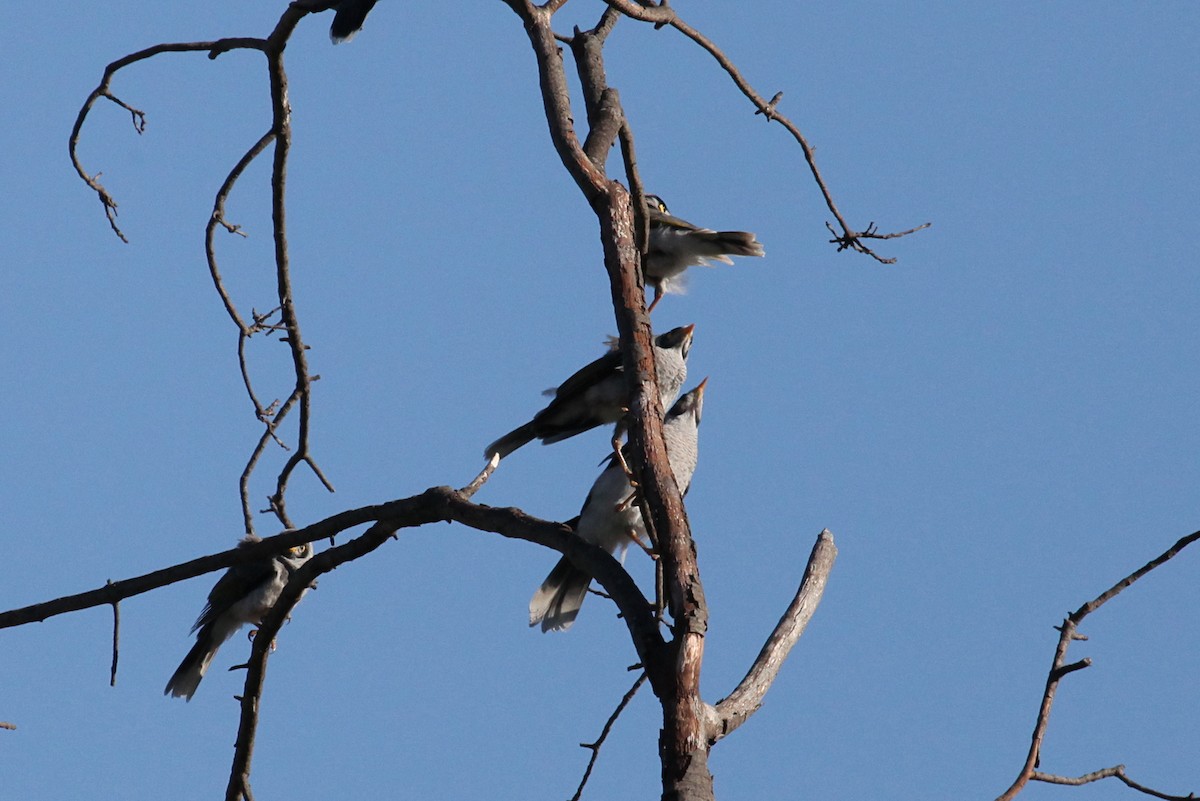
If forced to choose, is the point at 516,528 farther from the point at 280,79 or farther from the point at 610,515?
the point at 280,79

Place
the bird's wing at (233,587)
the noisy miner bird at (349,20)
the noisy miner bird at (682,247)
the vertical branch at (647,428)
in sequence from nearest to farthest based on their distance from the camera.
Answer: the vertical branch at (647,428) → the noisy miner bird at (349,20) → the noisy miner bird at (682,247) → the bird's wing at (233,587)

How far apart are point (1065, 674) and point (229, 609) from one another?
17.7 feet

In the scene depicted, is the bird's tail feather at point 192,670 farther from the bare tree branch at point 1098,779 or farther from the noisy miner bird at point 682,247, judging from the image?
the bare tree branch at point 1098,779

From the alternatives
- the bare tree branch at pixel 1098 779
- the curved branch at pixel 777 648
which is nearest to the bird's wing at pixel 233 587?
the curved branch at pixel 777 648

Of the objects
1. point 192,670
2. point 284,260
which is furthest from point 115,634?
point 192,670

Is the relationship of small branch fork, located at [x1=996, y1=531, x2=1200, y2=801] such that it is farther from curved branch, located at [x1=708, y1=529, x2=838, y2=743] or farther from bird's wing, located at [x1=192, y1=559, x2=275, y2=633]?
bird's wing, located at [x1=192, y1=559, x2=275, y2=633]

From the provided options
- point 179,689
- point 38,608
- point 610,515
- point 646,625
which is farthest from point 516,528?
point 179,689

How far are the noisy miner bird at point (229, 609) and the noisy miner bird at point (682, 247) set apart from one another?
8.18ft

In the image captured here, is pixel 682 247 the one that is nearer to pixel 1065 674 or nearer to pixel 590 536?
pixel 590 536

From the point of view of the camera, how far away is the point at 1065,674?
3.03 m

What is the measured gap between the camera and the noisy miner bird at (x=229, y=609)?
23.8 feet

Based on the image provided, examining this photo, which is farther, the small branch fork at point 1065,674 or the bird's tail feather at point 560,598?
the bird's tail feather at point 560,598

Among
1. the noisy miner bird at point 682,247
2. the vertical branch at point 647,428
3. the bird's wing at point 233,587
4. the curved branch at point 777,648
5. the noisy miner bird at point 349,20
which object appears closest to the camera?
the vertical branch at point 647,428

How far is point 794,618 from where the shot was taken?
13.8ft
